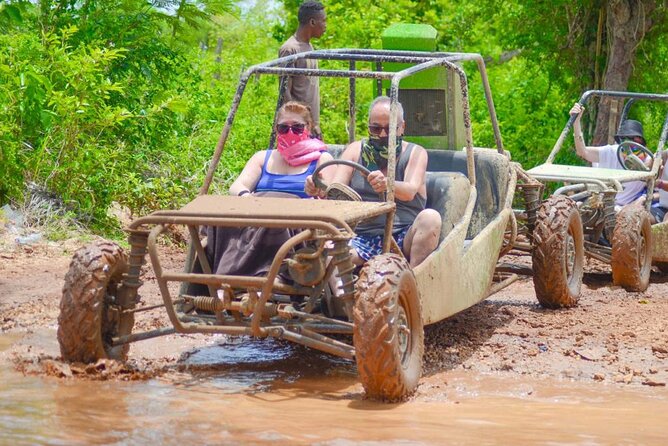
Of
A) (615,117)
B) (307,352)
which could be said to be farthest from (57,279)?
(615,117)

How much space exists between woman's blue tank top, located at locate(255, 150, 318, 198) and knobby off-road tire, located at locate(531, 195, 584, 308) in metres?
2.05

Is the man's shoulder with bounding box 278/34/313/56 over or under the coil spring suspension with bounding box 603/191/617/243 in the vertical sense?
over

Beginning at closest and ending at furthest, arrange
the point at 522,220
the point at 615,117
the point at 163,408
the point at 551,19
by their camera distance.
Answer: the point at 163,408 < the point at 522,220 < the point at 615,117 < the point at 551,19

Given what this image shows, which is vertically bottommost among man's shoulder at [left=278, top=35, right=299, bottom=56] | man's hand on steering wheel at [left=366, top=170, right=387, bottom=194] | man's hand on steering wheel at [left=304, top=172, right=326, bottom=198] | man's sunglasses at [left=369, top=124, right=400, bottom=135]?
man's hand on steering wheel at [left=304, top=172, right=326, bottom=198]

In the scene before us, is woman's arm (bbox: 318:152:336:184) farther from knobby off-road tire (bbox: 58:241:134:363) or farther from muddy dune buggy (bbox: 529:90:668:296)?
muddy dune buggy (bbox: 529:90:668:296)

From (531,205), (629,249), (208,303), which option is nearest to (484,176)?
(531,205)

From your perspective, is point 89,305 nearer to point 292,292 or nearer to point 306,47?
point 292,292

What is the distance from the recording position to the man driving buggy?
6.57 meters

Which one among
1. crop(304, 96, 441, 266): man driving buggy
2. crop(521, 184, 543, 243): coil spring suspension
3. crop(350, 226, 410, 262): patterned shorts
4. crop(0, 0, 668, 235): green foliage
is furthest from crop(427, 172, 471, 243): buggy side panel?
crop(0, 0, 668, 235): green foliage

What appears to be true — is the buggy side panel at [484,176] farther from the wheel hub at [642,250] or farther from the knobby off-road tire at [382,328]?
the knobby off-road tire at [382,328]

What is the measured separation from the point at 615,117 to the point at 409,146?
6.53m

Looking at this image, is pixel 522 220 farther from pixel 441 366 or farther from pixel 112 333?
pixel 112 333

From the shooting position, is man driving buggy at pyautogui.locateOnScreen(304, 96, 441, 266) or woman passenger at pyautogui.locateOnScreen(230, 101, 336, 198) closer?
man driving buggy at pyautogui.locateOnScreen(304, 96, 441, 266)

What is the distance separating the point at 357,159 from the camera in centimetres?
699
